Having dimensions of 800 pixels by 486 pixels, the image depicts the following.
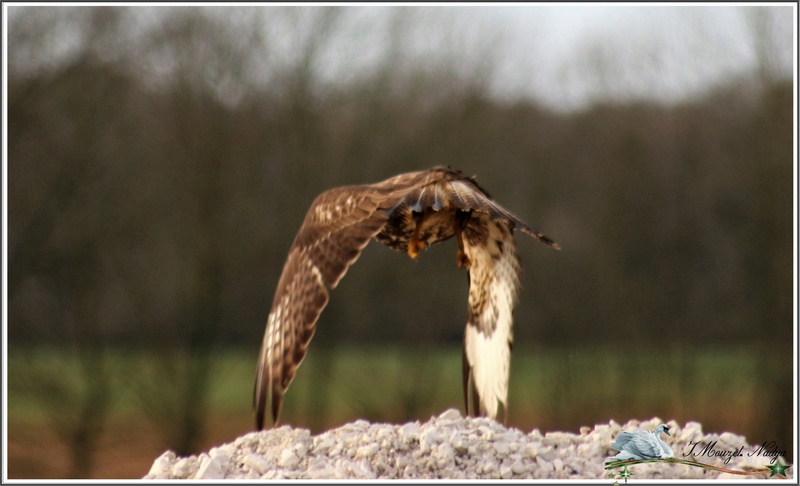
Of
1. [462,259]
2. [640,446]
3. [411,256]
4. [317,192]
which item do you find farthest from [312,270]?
[317,192]

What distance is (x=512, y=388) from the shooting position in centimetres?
1020

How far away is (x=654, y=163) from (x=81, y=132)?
587 cm

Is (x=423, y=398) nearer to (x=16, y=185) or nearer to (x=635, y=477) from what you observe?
(x=16, y=185)

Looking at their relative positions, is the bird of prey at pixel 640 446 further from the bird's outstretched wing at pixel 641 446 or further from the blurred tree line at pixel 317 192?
the blurred tree line at pixel 317 192

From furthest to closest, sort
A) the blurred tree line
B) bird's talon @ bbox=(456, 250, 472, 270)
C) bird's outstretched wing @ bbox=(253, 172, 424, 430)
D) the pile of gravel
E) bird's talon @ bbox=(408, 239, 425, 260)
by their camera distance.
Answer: the blurred tree line → bird's talon @ bbox=(456, 250, 472, 270) → bird's talon @ bbox=(408, 239, 425, 260) → the pile of gravel → bird's outstretched wing @ bbox=(253, 172, 424, 430)

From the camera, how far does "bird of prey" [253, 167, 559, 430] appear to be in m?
Answer: 3.51

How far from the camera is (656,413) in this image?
32.0ft

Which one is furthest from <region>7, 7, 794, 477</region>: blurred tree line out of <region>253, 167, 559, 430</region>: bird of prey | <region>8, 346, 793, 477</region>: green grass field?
<region>253, 167, 559, 430</region>: bird of prey

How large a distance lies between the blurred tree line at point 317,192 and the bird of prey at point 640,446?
19.9ft

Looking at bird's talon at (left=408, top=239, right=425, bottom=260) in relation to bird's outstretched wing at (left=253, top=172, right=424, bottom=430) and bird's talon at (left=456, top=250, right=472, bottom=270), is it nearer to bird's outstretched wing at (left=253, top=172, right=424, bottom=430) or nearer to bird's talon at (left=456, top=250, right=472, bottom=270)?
bird's talon at (left=456, top=250, right=472, bottom=270)

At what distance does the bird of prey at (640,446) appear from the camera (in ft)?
11.6

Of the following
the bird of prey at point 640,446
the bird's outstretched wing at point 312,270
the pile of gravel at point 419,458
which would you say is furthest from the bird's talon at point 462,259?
the bird of prey at point 640,446

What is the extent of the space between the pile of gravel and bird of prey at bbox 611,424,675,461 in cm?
17

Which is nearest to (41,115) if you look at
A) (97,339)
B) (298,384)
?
(97,339)
